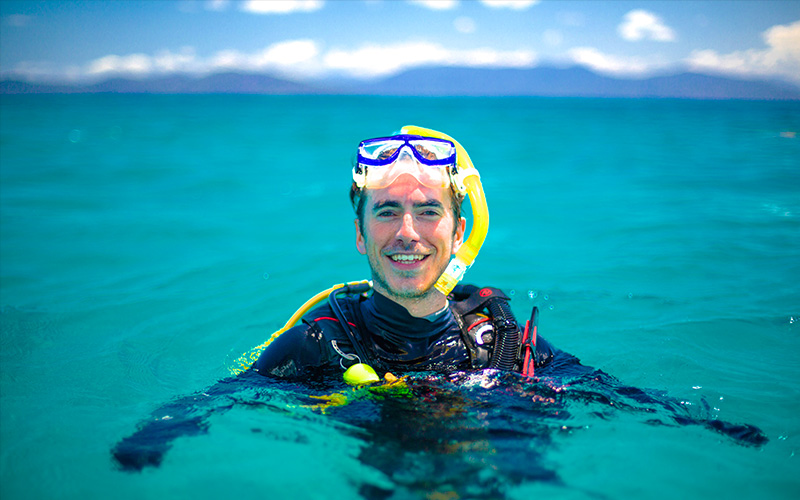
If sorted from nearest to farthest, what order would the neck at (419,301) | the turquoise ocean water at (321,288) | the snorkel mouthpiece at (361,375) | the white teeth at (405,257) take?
the turquoise ocean water at (321,288)
the snorkel mouthpiece at (361,375)
the white teeth at (405,257)
the neck at (419,301)

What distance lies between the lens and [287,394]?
107 inches

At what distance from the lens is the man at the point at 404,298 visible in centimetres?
→ 268

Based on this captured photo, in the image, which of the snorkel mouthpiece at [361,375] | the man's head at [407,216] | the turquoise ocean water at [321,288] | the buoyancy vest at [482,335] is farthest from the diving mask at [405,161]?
the turquoise ocean water at [321,288]

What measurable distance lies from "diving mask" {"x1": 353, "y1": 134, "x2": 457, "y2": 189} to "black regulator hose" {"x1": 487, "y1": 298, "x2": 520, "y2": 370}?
2.42 feet

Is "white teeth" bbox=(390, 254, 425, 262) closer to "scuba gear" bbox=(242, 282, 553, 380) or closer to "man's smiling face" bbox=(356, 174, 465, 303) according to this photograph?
"man's smiling face" bbox=(356, 174, 465, 303)

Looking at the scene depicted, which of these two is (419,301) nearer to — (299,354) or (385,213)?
(385,213)

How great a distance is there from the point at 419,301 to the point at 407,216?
1.45 ft

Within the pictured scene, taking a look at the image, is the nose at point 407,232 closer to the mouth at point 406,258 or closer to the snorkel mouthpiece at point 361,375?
the mouth at point 406,258

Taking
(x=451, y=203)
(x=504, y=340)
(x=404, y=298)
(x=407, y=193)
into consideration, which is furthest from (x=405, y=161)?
(x=504, y=340)

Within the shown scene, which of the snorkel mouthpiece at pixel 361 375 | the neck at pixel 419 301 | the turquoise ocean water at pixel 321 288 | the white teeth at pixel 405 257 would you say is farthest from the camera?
the neck at pixel 419 301

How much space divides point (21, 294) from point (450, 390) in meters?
5.37

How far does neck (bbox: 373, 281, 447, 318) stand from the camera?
280 centimetres

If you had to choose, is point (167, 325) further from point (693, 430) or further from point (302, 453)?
point (693, 430)

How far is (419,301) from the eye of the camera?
2.81 m
